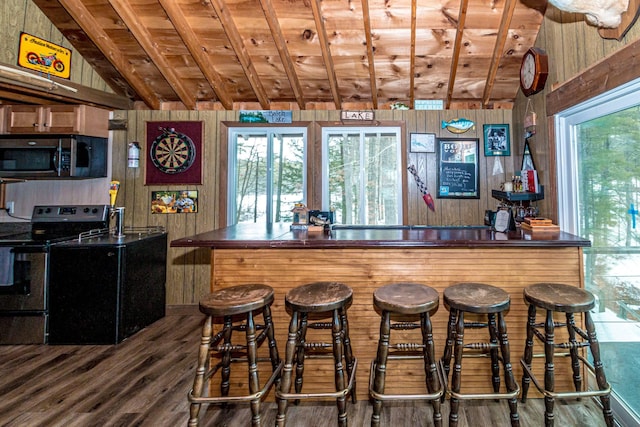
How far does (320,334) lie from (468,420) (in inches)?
38.5

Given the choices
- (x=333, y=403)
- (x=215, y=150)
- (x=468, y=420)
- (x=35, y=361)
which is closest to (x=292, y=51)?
(x=215, y=150)

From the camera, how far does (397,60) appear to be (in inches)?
121

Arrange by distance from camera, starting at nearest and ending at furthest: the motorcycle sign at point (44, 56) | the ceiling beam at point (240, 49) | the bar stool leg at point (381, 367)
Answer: the bar stool leg at point (381, 367)
the ceiling beam at point (240, 49)
the motorcycle sign at point (44, 56)

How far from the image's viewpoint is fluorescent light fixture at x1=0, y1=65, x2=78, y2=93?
2587 millimetres

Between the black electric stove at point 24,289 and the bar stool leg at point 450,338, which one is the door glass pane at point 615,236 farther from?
the black electric stove at point 24,289

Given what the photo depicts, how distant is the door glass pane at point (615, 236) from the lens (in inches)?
71.2

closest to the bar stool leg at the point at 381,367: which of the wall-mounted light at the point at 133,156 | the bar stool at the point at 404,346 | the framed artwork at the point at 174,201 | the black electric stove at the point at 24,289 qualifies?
the bar stool at the point at 404,346

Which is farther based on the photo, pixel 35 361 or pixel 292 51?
pixel 292 51

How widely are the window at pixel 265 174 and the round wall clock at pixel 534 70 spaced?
238cm

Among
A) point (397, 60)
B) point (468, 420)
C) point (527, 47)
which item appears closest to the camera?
point (468, 420)

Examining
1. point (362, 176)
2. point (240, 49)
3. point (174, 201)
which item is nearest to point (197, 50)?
point (240, 49)

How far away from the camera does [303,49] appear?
2.99m

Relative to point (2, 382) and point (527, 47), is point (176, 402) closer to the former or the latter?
point (2, 382)

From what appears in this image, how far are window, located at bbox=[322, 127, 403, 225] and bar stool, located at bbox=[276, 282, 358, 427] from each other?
200 cm
